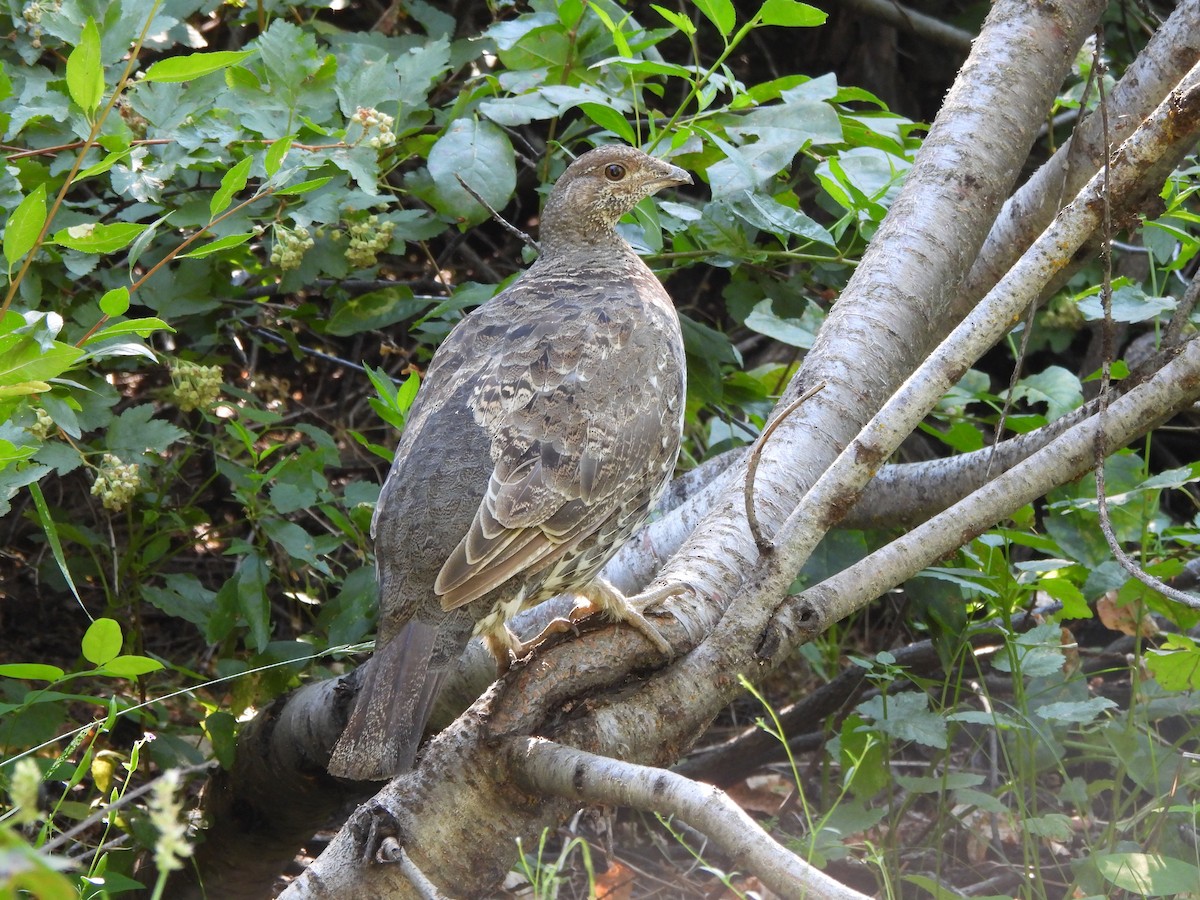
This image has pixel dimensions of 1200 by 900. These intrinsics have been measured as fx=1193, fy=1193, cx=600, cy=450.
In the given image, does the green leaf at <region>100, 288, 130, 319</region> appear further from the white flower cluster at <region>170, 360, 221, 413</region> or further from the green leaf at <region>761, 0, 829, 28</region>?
the green leaf at <region>761, 0, 829, 28</region>

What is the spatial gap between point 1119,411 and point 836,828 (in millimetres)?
1497

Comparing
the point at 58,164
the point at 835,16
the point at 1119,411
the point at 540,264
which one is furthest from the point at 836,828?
the point at 835,16

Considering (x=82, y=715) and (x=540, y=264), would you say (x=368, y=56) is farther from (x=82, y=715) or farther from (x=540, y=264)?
(x=82, y=715)

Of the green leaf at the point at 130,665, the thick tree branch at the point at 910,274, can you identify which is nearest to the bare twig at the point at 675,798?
the thick tree branch at the point at 910,274

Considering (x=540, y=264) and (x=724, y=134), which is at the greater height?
(x=724, y=134)

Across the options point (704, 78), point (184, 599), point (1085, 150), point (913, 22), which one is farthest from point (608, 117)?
point (913, 22)

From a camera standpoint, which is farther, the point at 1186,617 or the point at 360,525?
the point at 360,525

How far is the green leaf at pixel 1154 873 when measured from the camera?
2.64 m

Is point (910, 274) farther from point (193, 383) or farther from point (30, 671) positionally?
point (30, 671)

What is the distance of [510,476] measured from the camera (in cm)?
312

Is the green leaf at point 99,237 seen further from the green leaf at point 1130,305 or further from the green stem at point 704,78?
the green leaf at point 1130,305

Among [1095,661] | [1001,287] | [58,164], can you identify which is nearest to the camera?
[1001,287]

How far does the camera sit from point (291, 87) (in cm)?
352

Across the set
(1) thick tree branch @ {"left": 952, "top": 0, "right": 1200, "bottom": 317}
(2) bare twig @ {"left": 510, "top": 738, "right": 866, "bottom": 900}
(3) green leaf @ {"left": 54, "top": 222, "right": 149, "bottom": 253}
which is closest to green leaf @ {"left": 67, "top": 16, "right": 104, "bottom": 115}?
(3) green leaf @ {"left": 54, "top": 222, "right": 149, "bottom": 253}
